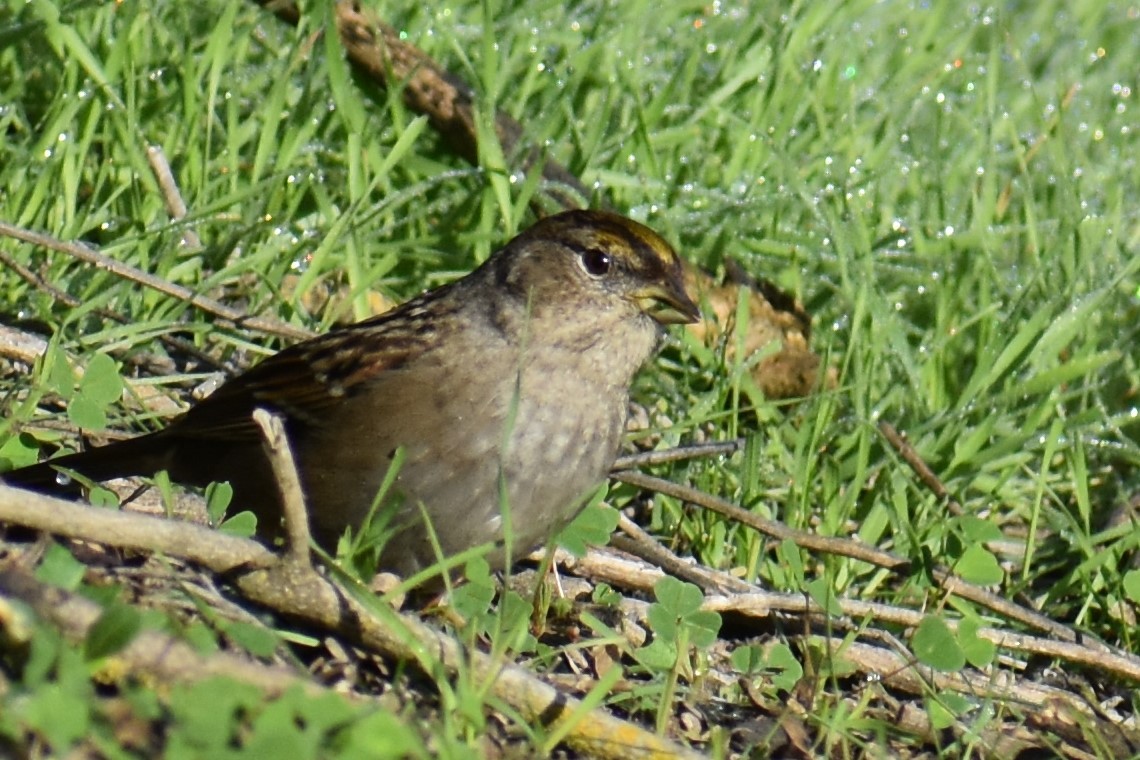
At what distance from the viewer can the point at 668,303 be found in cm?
403

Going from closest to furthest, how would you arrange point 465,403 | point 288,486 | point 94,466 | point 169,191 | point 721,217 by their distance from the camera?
point 288,486 → point 465,403 → point 94,466 → point 169,191 → point 721,217

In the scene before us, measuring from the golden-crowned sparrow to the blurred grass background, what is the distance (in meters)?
0.37

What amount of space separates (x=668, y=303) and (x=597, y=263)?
0.18 meters

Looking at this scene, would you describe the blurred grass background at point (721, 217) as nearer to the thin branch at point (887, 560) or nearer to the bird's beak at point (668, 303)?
the thin branch at point (887, 560)

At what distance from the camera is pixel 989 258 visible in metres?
4.90

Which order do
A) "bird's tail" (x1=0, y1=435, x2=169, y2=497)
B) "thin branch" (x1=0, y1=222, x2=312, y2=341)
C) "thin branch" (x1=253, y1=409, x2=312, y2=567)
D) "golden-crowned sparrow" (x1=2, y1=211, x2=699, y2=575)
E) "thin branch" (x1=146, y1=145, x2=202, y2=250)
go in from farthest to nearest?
"thin branch" (x1=146, y1=145, x2=202, y2=250)
"thin branch" (x1=0, y1=222, x2=312, y2=341)
"bird's tail" (x1=0, y1=435, x2=169, y2=497)
"golden-crowned sparrow" (x1=2, y1=211, x2=699, y2=575)
"thin branch" (x1=253, y1=409, x2=312, y2=567)

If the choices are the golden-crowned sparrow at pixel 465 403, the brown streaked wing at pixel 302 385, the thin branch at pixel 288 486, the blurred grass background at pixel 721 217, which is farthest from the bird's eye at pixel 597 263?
the thin branch at pixel 288 486

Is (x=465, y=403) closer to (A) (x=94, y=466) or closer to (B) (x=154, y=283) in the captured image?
(A) (x=94, y=466)

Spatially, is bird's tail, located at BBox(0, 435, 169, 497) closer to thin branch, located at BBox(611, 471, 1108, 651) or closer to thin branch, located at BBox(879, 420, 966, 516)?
thin branch, located at BBox(611, 471, 1108, 651)

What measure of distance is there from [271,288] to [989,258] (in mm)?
1950

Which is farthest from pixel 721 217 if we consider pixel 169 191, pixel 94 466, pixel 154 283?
pixel 94 466

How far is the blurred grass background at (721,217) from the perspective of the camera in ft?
14.2

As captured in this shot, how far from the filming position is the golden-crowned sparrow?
3.55 meters

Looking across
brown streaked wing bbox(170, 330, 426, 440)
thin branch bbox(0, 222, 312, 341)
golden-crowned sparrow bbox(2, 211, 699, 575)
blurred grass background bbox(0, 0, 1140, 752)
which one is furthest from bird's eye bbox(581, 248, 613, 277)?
thin branch bbox(0, 222, 312, 341)
